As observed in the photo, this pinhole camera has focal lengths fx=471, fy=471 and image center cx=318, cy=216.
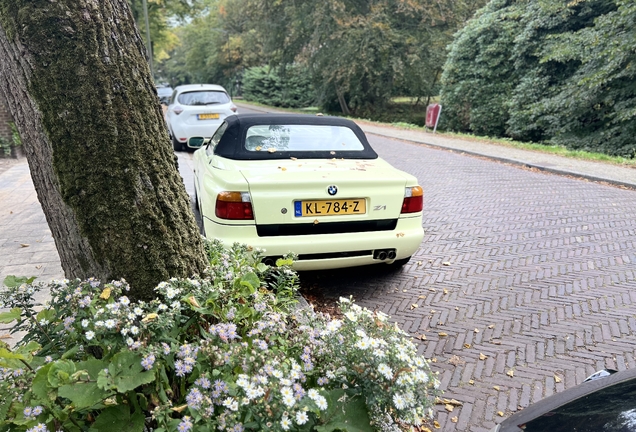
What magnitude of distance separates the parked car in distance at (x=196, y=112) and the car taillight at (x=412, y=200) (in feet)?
29.4

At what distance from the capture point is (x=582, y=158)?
12.6m

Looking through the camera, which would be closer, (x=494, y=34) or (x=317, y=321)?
(x=317, y=321)

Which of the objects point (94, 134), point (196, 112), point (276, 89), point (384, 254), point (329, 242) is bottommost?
point (276, 89)

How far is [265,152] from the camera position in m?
4.38

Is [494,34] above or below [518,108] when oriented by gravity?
above

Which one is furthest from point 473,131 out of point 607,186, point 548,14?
point 607,186

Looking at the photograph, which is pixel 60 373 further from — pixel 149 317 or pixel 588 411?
pixel 588 411

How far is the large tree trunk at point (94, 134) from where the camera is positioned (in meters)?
1.89

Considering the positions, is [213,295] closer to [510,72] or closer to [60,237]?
[60,237]

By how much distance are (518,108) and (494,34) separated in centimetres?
310

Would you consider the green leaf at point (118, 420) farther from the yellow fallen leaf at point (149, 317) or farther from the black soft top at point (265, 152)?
the black soft top at point (265, 152)

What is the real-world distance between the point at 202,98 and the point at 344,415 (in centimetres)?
1213

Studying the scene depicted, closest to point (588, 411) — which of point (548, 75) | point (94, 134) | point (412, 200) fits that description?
point (94, 134)

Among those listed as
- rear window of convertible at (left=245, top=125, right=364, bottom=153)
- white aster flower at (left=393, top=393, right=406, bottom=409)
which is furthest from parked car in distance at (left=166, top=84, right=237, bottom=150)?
white aster flower at (left=393, top=393, right=406, bottom=409)
